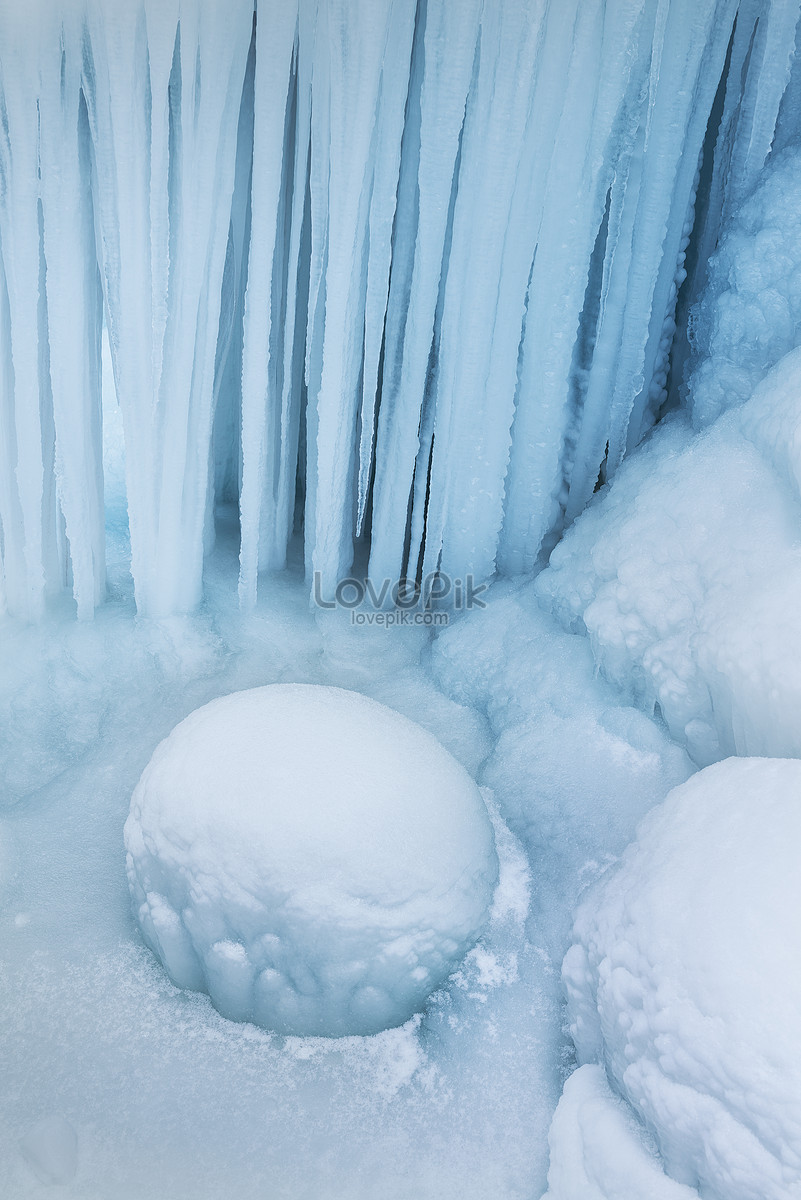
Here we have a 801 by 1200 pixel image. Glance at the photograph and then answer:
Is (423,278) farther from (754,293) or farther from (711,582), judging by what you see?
(711,582)

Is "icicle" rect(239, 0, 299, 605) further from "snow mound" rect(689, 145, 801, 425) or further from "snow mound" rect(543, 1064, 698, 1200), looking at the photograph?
"snow mound" rect(543, 1064, 698, 1200)

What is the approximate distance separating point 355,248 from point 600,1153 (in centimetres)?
201

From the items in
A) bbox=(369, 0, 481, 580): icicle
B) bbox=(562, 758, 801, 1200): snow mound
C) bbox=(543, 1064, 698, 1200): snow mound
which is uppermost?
bbox=(369, 0, 481, 580): icicle

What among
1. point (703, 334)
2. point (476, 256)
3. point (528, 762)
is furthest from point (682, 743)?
point (476, 256)

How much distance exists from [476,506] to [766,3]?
1.40 meters

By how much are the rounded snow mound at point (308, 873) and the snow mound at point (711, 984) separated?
0.31 m

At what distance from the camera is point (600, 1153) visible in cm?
159

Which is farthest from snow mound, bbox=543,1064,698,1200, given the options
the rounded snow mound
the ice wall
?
the ice wall

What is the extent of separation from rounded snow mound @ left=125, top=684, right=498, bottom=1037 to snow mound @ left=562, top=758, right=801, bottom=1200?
31 centimetres

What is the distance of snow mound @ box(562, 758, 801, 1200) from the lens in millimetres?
1447

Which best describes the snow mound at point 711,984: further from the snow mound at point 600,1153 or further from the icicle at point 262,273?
the icicle at point 262,273

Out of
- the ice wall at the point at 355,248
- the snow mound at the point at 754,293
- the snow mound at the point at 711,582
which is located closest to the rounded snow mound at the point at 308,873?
the snow mound at the point at 711,582

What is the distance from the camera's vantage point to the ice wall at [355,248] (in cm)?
221

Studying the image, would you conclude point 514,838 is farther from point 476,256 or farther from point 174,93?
point 174,93
